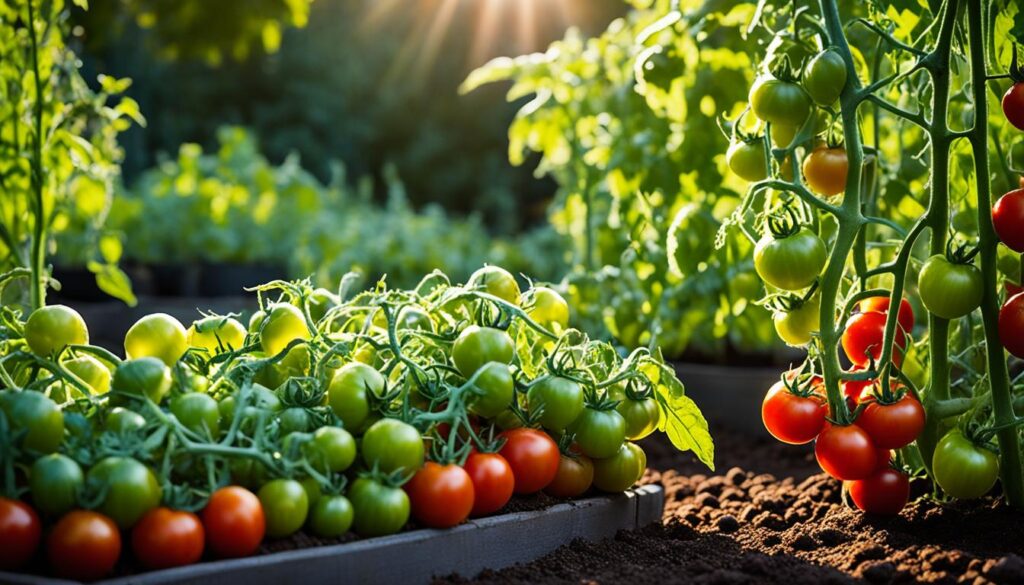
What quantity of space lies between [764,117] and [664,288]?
1.48 meters

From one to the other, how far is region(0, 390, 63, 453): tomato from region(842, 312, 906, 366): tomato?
1.74 meters

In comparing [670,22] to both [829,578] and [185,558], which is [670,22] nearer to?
[829,578]

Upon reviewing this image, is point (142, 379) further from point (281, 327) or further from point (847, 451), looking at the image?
point (847, 451)

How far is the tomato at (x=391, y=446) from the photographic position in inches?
81.8

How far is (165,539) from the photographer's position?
5.96 ft

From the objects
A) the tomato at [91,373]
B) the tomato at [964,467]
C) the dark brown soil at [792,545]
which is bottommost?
the dark brown soil at [792,545]

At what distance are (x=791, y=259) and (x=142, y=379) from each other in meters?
1.35

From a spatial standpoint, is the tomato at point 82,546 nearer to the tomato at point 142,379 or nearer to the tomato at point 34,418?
the tomato at point 34,418

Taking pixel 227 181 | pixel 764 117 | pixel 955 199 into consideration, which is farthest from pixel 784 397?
pixel 227 181

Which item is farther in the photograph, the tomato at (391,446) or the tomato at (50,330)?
the tomato at (50,330)


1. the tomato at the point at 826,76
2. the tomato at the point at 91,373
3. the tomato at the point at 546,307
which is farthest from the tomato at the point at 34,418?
the tomato at the point at 826,76

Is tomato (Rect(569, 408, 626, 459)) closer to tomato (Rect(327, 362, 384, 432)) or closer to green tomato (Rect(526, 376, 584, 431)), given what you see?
green tomato (Rect(526, 376, 584, 431))

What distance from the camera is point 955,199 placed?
2.84 metres

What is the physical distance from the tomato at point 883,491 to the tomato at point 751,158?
762 millimetres
